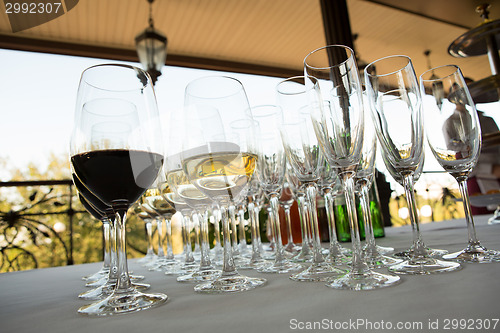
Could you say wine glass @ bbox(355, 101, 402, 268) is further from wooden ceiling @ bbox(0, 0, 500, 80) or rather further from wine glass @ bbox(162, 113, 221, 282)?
wooden ceiling @ bbox(0, 0, 500, 80)

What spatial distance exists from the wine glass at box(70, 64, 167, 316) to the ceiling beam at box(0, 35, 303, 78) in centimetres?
389

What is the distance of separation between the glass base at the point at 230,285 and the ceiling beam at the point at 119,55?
4099mm

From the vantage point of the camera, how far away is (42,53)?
12.6 feet

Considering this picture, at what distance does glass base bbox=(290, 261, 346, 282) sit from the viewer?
57 cm

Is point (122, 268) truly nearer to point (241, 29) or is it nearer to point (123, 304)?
point (123, 304)

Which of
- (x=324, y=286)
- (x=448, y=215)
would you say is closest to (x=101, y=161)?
(x=324, y=286)

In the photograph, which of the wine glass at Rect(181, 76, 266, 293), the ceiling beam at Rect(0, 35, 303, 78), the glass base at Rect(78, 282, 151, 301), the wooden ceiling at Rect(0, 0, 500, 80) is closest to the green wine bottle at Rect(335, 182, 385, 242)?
the wine glass at Rect(181, 76, 266, 293)

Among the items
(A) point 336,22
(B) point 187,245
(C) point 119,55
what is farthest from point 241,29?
(B) point 187,245

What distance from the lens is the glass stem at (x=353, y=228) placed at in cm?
52

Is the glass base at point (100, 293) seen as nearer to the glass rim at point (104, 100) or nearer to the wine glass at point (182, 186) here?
the wine glass at point (182, 186)

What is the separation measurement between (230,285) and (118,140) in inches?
11.6

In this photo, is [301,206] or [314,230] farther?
[301,206]

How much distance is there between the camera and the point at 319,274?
0.59 metres

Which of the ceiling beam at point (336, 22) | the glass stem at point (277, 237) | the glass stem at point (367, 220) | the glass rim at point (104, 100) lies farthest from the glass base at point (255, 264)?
the ceiling beam at point (336, 22)
